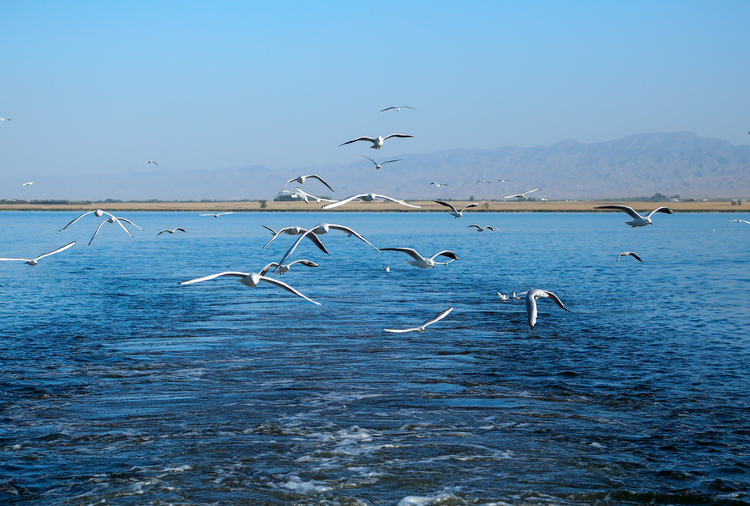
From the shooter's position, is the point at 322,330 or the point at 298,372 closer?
the point at 298,372

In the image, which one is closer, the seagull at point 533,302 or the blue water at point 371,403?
the blue water at point 371,403

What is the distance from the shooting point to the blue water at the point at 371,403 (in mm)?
12852

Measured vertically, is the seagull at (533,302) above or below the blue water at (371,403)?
above

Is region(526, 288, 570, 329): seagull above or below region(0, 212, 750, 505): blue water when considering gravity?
above

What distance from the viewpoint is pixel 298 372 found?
20.3 metres

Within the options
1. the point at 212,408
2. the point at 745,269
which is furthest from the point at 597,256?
the point at 212,408

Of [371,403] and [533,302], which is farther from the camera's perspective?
[371,403]

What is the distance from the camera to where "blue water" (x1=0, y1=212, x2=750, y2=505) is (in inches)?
506

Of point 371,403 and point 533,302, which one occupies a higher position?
point 533,302

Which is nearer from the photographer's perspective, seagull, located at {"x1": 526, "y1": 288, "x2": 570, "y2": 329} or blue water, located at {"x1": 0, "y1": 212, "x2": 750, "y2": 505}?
blue water, located at {"x1": 0, "y1": 212, "x2": 750, "y2": 505}

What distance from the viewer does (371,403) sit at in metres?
17.3

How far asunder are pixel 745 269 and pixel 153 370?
161 feet

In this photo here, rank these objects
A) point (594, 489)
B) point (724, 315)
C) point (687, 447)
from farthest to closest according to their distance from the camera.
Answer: point (724, 315) < point (687, 447) < point (594, 489)

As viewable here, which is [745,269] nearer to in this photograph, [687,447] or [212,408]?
[687,447]
